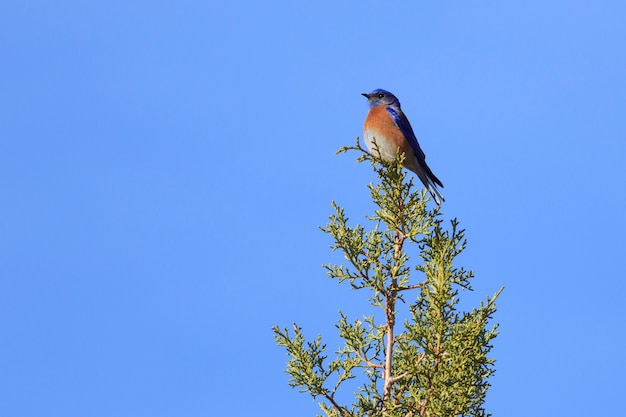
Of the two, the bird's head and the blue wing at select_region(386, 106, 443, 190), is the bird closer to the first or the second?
the blue wing at select_region(386, 106, 443, 190)

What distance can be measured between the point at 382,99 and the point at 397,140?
1.63 m

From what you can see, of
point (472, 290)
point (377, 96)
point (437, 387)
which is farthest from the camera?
point (377, 96)

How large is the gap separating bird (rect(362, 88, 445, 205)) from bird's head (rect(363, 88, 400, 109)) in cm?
40

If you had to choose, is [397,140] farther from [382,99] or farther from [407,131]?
[382,99]

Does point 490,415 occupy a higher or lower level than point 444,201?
lower

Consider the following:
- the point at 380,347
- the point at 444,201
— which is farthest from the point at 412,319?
the point at 444,201

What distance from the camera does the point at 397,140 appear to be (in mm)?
13367

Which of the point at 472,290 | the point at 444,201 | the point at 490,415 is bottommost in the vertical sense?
the point at 490,415

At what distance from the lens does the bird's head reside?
1470cm

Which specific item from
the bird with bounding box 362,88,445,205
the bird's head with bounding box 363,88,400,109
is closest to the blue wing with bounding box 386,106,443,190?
the bird with bounding box 362,88,445,205

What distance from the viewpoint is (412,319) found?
939 centimetres

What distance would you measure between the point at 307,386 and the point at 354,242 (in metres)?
1.73

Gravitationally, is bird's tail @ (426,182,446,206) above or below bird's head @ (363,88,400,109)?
below

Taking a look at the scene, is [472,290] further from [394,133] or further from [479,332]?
[394,133]
